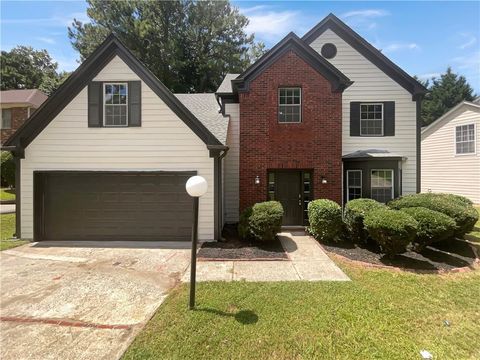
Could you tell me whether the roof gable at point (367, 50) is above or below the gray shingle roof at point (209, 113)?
above

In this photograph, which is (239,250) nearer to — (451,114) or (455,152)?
(455,152)

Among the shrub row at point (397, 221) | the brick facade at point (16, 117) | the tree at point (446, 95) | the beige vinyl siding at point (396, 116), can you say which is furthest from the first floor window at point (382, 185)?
the tree at point (446, 95)

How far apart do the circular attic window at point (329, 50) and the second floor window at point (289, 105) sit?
2.92 m

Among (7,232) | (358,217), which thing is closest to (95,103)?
(7,232)

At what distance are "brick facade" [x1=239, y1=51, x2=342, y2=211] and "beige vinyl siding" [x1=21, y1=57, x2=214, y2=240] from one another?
2.62m

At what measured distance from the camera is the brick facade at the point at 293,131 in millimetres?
10430

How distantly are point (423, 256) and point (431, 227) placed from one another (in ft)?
3.54

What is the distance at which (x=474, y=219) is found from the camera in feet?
26.8

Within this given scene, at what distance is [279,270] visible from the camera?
6562mm

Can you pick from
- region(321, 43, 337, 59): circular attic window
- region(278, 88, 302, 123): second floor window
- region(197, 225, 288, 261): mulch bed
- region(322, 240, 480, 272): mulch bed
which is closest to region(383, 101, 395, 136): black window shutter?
region(321, 43, 337, 59): circular attic window

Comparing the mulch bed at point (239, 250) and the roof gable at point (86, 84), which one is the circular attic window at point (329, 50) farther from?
the mulch bed at point (239, 250)

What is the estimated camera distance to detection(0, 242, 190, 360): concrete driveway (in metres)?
3.84

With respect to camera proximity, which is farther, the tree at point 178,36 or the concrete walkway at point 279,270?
the tree at point 178,36

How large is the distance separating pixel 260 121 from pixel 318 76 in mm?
2818
